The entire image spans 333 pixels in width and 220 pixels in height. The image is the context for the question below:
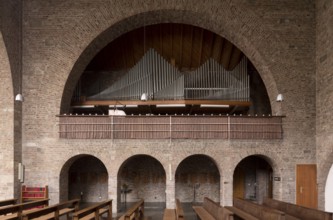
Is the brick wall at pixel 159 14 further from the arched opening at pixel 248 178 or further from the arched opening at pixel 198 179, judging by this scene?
the arched opening at pixel 198 179

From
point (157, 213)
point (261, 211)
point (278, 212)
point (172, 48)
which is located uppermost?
point (172, 48)

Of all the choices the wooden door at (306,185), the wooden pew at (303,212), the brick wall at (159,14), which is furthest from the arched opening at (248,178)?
the wooden pew at (303,212)

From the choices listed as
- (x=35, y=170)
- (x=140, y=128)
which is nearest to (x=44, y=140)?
(x=35, y=170)

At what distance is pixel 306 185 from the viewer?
52.4ft

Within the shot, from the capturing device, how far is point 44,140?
1627cm

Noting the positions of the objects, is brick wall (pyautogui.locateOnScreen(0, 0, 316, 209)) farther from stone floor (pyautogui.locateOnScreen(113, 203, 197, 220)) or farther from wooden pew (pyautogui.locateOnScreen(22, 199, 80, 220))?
wooden pew (pyautogui.locateOnScreen(22, 199, 80, 220))

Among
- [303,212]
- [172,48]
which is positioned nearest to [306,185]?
[303,212]

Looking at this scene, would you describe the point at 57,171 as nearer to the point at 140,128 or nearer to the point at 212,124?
the point at 140,128

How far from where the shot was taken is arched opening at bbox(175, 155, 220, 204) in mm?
19516

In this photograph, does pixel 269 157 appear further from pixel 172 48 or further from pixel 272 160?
pixel 172 48

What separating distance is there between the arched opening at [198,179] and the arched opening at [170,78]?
2.81 metres

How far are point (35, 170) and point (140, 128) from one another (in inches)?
195

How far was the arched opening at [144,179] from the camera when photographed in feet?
64.0

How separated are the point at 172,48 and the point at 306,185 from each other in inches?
393
